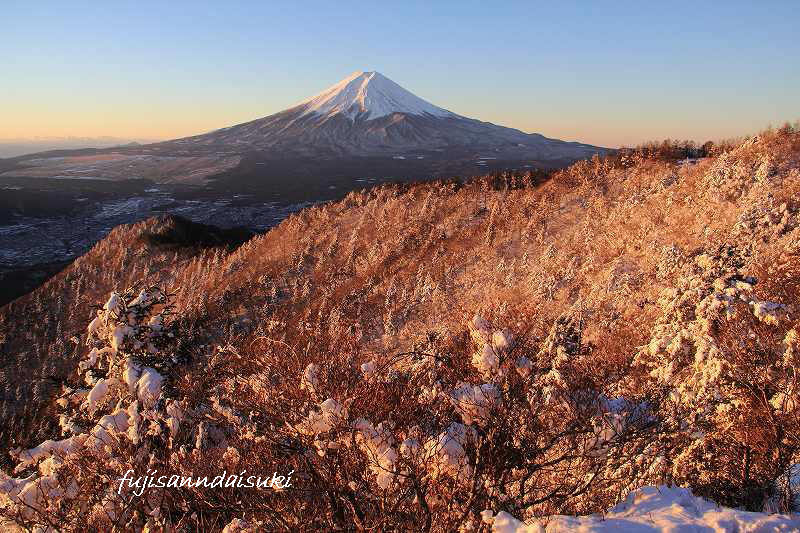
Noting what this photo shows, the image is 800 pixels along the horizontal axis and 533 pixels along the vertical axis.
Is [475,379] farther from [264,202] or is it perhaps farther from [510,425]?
[264,202]

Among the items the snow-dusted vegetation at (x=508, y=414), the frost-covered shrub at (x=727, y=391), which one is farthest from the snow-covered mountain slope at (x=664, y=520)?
the frost-covered shrub at (x=727, y=391)

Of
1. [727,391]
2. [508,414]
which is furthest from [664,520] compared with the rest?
[727,391]

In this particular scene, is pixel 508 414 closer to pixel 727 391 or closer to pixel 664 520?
pixel 664 520

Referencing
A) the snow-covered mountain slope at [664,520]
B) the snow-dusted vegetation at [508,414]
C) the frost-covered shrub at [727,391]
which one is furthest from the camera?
the frost-covered shrub at [727,391]

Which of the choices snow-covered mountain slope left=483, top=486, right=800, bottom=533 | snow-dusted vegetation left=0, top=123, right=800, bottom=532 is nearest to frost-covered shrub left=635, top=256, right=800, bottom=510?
snow-dusted vegetation left=0, top=123, right=800, bottom=532

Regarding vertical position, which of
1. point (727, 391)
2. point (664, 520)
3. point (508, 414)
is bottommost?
point (664, 520)

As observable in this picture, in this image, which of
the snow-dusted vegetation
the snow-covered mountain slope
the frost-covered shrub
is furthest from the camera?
the frost-covered shrub

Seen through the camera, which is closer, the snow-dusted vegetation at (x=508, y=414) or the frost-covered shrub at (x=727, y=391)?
the snow-dusted vegetation at (x=508, y=414)

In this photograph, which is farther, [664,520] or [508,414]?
[508,414]

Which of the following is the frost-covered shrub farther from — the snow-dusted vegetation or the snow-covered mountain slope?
the snow-covered mountain slope

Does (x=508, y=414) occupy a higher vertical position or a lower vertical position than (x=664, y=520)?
higher

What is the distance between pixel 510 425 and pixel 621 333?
1087 centimetres

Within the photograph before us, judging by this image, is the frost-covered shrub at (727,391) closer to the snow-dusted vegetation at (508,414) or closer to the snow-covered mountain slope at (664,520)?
the snow-dusted vegetation at (508,414)

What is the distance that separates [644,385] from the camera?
10.6 metres
